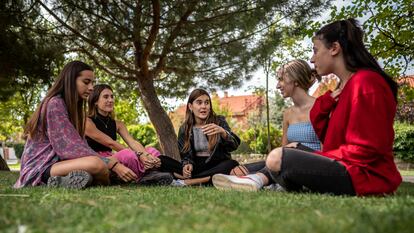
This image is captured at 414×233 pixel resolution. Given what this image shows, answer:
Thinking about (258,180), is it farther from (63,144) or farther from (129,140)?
(129,140)

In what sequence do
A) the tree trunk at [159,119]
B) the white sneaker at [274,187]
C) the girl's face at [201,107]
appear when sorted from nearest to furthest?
the white sneaker at [274,187]
the girl's face at [201,107]
the tree trunk at [159,119]

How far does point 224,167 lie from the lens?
4566 millimetres

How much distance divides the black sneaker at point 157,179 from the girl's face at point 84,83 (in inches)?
42.4

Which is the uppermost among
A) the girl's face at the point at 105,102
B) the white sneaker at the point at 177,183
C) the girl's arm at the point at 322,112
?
the girl's face at the point at 105,102

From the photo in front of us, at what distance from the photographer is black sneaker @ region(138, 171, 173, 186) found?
434cm

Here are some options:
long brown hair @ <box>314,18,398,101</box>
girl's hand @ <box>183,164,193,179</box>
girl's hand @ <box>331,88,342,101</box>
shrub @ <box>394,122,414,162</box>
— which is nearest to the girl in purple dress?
girl's hand @ <box>183,164,193,179</box>

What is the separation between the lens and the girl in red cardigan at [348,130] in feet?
8.16

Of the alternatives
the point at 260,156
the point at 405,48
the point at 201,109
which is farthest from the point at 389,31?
the point at 260,156

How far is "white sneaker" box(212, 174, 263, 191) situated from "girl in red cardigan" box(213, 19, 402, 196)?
0.26 metres

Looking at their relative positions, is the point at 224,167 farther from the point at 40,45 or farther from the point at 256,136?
the point at 256,136

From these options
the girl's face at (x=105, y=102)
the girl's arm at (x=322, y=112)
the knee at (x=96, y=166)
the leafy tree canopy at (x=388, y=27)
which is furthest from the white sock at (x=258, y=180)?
the leafy tree canopy at (x=388, y=27)

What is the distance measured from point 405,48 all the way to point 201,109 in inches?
153

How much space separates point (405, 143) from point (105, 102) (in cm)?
1382

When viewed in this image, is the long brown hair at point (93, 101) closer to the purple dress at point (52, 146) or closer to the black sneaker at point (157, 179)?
the black sneaker at point (157, 179)
